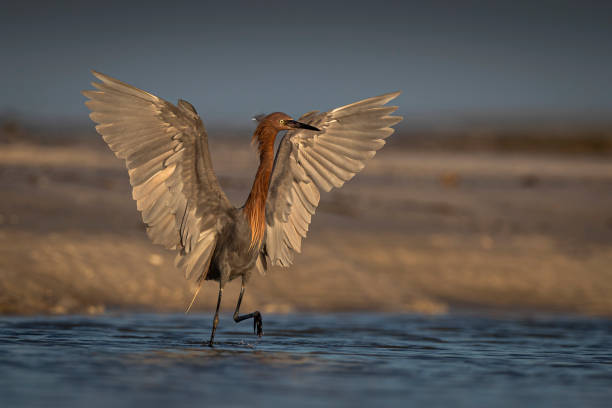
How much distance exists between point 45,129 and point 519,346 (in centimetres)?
2820

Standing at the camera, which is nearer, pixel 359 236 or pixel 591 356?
pixel 591 356

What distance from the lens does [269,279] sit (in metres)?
13.4

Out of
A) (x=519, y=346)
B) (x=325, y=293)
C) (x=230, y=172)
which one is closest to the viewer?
(x=519, y=346)

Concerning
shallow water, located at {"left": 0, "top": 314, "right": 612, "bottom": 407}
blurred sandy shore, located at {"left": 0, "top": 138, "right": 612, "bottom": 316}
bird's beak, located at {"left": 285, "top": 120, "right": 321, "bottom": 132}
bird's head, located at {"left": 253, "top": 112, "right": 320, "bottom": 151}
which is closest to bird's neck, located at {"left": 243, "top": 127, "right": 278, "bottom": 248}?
bird's head, located at {"left": 253, "top": 112, "right": 320, "bottom": 151}

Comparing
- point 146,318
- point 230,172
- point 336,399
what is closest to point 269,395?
point 336,399

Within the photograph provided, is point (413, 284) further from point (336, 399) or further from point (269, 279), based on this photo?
point (336, 399)

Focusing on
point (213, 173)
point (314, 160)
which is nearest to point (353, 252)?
point (314, 160)

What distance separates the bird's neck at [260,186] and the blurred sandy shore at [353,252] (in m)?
3.39

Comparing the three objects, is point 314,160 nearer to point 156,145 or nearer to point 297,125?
point 297,125

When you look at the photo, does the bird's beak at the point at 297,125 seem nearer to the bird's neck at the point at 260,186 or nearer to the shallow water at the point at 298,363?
the bird's neck at the point at 260,186

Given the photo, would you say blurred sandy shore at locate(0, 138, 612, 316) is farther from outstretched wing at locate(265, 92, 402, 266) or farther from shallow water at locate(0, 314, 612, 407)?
outstretched wing at locate(265, 92, 402, 266)

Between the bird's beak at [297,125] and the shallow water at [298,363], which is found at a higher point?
the bird's beak at [297,125]

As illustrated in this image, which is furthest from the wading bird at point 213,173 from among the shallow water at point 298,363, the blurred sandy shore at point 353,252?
the blurred sandy shore at point 353,252

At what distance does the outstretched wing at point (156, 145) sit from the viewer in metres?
8.53
